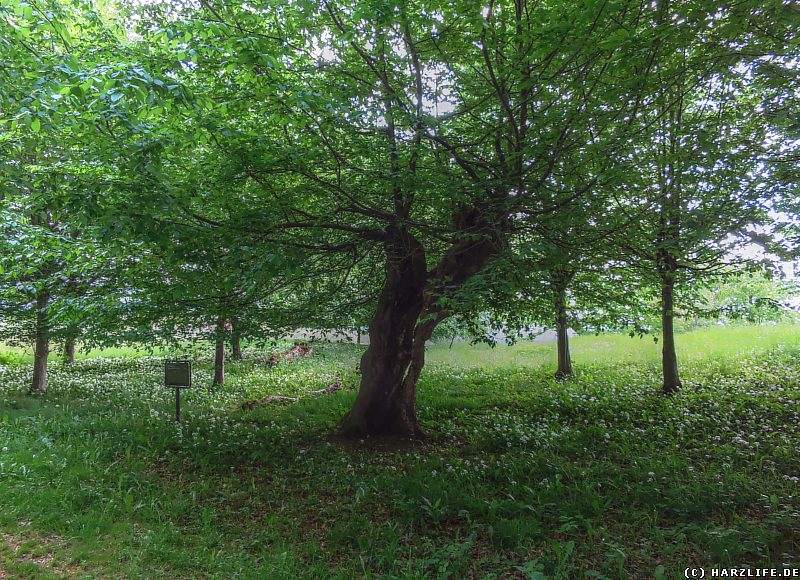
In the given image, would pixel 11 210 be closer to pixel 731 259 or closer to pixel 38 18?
pixel 38 18

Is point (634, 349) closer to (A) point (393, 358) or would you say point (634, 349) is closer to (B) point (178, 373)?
(A) point (393, 358)

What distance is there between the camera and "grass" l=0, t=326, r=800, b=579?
515cm

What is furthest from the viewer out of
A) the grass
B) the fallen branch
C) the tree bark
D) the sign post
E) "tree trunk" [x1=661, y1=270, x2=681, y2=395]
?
the fallen branch

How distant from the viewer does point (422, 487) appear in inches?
272

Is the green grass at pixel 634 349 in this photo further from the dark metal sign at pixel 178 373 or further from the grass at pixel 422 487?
the dark metal sign at pixel 178 373

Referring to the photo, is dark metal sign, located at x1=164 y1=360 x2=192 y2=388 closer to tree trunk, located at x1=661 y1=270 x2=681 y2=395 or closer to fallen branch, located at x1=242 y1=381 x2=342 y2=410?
fallen branch, located at x1=242 y1=381 x2=342 y2=410

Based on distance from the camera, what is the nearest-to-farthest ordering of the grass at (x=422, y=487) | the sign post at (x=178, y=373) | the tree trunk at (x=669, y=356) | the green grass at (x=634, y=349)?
the grass at (x=422, y=487) < the sign post at (x=178, y=373) < the tree trunk at (x=669, y=356) < the green grass at (x=634, y=349)

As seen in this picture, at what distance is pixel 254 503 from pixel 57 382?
1340 cm

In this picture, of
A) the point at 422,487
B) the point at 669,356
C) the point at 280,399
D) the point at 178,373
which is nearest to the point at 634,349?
the point at 669,356

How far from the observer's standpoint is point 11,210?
32.9ft

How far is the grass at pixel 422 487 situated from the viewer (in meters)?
5.15

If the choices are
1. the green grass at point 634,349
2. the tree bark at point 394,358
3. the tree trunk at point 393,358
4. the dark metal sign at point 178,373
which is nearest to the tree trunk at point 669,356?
the green grass at point 634,349

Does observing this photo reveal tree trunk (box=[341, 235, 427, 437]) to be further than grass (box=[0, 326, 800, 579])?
Yes

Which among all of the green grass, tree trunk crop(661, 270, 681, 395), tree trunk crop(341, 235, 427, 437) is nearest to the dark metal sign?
tree trunk crop(341, 235, 427, 437)
